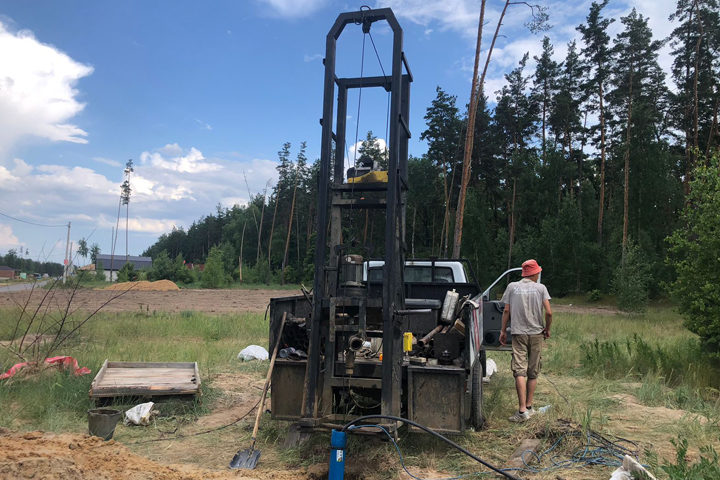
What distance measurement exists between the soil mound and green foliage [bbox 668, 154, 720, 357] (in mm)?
9010

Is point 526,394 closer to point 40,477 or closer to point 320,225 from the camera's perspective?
point 320,225

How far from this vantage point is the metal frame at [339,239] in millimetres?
4637

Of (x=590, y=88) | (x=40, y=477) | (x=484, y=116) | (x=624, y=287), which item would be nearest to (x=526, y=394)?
(x=40, y=477)

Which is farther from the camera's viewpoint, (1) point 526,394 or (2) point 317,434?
(1) point 526,394

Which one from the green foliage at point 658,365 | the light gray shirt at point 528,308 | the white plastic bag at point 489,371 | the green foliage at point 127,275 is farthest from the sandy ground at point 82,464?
the green foliage at point 127,275

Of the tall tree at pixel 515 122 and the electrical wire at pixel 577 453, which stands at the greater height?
the tall tree at pixel 515 122

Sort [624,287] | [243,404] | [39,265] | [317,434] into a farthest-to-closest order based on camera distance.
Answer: [624,287] → [39,265] → [243,404] → [317,434]

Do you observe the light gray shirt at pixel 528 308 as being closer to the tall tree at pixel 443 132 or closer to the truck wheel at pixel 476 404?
the truck wheel at pixel 476 404

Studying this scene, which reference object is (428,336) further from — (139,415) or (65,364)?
(65,364)

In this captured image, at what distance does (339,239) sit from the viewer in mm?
5125

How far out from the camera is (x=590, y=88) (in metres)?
34.4

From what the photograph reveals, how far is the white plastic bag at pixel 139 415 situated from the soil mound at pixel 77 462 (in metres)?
1.27

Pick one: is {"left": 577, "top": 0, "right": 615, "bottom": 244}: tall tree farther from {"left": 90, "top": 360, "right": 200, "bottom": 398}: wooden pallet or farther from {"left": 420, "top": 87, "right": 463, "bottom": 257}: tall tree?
{"left": 90, "top": 360, "right": 200, "bottom": 398}: wooden pallet

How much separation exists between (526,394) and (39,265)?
7123 mm
